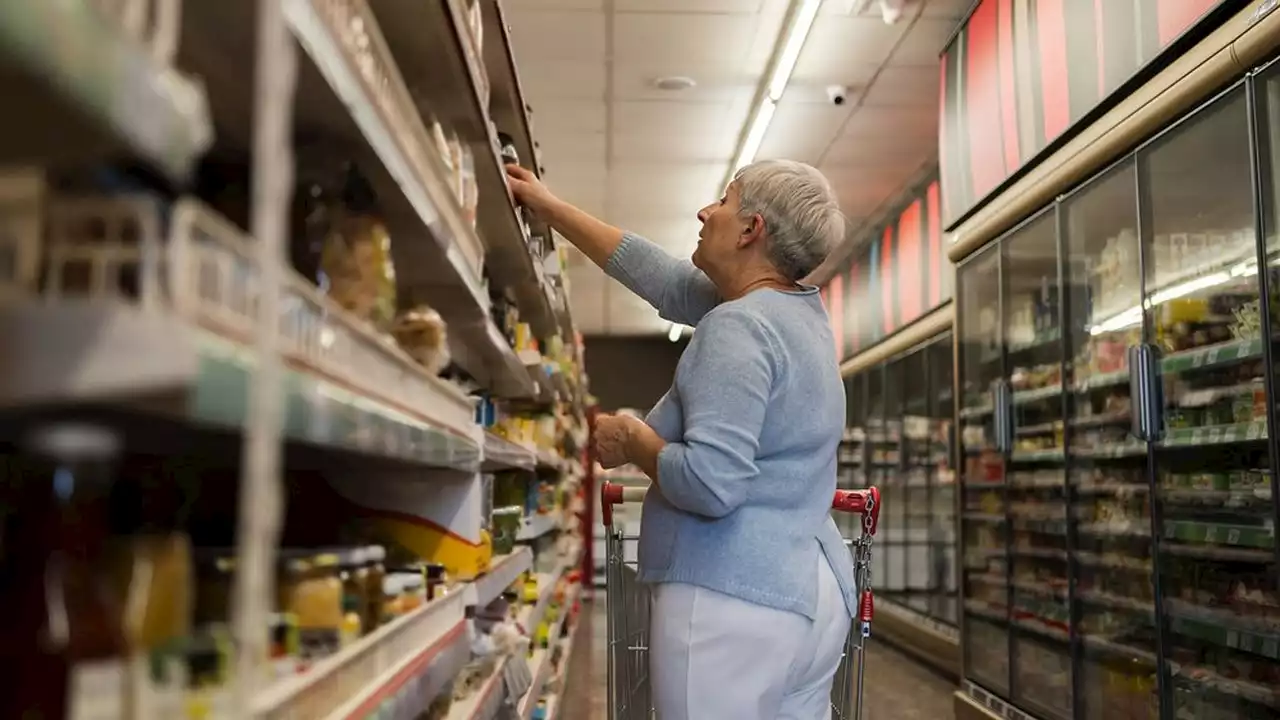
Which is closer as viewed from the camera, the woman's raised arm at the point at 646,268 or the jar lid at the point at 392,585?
the jar lid at the point at 392,585

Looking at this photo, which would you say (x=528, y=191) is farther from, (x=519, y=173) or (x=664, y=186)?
(x=664, y=186)

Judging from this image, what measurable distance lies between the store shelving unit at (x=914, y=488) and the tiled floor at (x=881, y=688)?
190mm

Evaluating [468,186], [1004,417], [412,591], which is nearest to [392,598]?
[412,591]

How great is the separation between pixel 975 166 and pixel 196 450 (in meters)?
4.38

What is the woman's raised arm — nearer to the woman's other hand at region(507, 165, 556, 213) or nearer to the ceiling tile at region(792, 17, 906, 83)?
the woman's other hand at region(507, 165, 556, 213)

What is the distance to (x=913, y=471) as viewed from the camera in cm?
822

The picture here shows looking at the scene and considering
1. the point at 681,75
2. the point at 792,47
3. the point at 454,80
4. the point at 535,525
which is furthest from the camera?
the point at 681,75

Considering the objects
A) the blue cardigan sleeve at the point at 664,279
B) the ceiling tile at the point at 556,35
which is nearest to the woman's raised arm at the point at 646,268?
the blue cardigan sleeve at the point at 664,279

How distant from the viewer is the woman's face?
2.09 meters

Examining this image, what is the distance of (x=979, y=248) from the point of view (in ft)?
16.5

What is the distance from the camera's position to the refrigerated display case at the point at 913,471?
736 cm

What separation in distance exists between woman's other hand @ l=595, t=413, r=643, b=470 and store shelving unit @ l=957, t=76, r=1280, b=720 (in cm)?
181

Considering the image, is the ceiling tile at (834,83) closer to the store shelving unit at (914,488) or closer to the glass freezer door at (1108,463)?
the store shelving unit at (914,488)

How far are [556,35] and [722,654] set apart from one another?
4448mm
